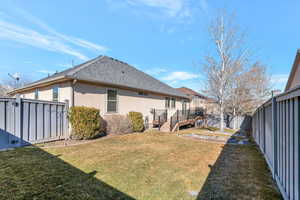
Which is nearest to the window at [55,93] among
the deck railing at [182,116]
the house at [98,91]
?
the house at [98,91]

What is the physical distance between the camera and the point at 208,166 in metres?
4.18

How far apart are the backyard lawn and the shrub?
3.70 meters

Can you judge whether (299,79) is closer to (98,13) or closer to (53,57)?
(98,13)

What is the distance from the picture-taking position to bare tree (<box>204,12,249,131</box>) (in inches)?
Result: 443

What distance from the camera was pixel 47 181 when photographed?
306cm

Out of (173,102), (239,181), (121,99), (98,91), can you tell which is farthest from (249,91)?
(98,91)

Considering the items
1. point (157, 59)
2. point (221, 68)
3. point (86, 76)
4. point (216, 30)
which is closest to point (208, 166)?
point (86, 76)

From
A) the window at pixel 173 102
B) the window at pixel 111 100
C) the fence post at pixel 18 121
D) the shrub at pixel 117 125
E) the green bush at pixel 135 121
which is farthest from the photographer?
the window at pixel 173 102

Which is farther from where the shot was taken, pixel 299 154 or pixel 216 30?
pixel 216 30

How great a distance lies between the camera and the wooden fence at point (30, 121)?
535cm

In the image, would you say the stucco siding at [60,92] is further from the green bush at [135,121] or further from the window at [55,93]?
the green bush at [135,121]

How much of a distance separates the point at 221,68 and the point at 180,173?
10216 millimetres

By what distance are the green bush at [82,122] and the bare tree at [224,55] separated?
9.23 meters

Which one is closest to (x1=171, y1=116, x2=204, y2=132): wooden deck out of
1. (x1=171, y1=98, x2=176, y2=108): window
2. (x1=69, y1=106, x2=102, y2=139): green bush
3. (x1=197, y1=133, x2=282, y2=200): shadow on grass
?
(x1=171, y1=98, x2=176, y2=108): window
